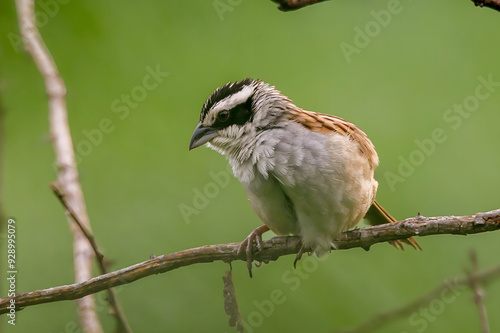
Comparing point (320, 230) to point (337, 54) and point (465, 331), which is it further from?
point (337, 54)

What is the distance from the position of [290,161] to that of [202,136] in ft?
2.21

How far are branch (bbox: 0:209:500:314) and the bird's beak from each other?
2.78 feet

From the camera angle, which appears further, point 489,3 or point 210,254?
point 210,254

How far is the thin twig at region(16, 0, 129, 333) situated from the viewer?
327cm

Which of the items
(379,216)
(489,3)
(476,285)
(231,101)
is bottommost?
(476,285)

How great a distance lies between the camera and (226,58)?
547 centimetres

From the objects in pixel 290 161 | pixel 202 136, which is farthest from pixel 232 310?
pixel 202 136

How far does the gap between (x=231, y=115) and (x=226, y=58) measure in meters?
1.64

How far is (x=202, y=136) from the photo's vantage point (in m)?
4.00

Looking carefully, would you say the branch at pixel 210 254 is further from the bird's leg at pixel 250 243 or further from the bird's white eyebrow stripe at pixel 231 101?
the bird's white eyebrow stripe at pixel 231 101

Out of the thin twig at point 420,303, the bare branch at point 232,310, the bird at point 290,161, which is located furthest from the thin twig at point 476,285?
the bare branch at point 232,310

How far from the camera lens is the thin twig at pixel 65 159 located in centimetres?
327

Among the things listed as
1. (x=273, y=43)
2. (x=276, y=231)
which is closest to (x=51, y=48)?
(x=273, y=43)

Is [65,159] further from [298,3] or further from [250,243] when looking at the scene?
[298,3]
